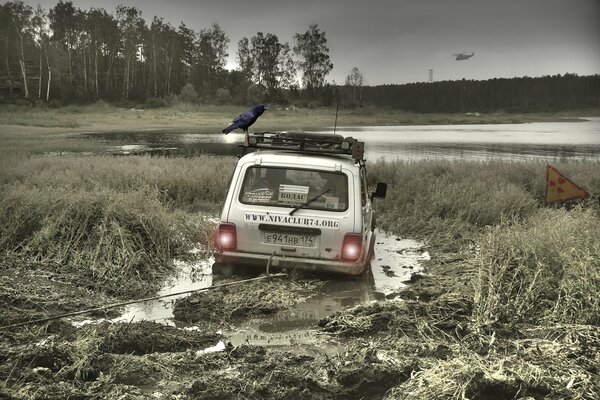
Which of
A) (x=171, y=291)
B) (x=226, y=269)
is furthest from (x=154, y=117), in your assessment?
(x=171, y=291)

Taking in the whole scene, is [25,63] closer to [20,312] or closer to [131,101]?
[131,101]

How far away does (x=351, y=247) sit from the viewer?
6191mm

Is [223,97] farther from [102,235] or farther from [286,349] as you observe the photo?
[286,349]

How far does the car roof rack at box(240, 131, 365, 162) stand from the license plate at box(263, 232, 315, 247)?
1.21 m

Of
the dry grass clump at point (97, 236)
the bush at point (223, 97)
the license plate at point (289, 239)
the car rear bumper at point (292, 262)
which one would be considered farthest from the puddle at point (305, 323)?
the bush at point (223, 97)

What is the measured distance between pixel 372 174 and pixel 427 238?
652cm

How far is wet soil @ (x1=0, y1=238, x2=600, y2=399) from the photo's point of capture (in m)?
3.69

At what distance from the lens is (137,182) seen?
12961 millimetres

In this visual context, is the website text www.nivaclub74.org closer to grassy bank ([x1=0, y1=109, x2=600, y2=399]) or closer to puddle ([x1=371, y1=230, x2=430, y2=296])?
grassy bank ([x1=0, y1=109, x2=600, y2=399])

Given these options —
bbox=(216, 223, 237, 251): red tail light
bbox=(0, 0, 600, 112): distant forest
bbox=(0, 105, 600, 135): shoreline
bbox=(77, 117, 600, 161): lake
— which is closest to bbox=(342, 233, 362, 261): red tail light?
bbox=(216, 223, 237, 251): red tail light

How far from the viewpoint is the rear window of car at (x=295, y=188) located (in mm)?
6375

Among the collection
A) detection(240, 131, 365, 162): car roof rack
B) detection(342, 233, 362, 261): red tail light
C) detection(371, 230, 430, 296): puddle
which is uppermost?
detection(240, 131, 365, 162): car roof rack

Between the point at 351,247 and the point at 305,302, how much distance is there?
2.57ft

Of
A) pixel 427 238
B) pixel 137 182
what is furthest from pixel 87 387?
pixel 137 182
